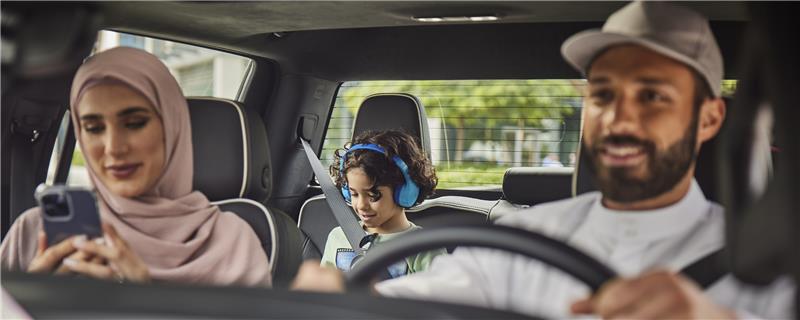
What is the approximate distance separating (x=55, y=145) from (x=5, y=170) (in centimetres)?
24

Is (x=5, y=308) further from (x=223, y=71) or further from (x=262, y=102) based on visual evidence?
(x=223, y=71)

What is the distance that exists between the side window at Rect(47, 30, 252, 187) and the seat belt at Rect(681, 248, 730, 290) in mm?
1270

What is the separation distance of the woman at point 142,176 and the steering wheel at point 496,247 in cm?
69

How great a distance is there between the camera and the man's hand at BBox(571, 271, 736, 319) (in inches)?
53.6

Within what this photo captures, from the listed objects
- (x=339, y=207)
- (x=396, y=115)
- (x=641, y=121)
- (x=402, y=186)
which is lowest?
(x=339, y=207)

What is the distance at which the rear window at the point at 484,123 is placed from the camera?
325 cm

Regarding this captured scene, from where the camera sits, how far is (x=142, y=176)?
2.20 metres

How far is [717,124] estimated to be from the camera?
176 cm

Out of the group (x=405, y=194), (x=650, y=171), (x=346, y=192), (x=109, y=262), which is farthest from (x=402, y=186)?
(x=650, y=171)

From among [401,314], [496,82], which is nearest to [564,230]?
[401,314]

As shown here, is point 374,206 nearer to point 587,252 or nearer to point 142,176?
→ point 142,176

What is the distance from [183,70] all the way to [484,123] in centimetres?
112

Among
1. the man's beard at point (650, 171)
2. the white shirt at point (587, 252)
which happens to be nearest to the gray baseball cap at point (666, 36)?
the man's beard at point (650, 171)

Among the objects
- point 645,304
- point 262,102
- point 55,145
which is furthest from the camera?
point 262,102
